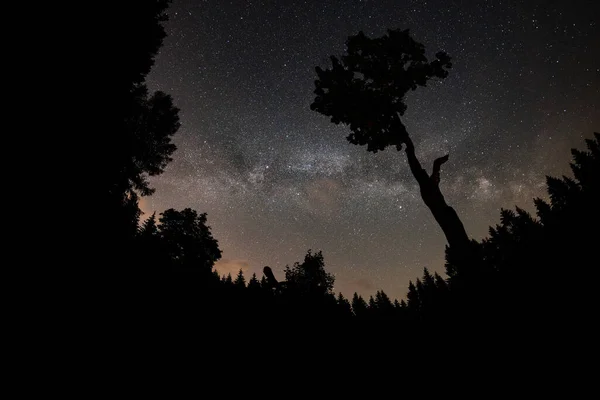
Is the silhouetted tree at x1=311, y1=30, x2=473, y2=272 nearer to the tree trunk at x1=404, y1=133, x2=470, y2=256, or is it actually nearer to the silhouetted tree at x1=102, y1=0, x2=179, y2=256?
the tree trunk at x1=404, y1=133, x2=470, y2=256

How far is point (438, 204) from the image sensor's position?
339 inches

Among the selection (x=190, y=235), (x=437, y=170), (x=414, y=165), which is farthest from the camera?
(x=190, y=235)

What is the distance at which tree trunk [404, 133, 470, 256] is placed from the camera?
809 cm

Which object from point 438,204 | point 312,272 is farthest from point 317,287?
point 312,272

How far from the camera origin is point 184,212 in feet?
111

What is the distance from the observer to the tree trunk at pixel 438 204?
26.5 ft

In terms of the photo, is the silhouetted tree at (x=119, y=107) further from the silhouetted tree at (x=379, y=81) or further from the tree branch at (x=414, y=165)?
the tree branch at (x=414, y=165)

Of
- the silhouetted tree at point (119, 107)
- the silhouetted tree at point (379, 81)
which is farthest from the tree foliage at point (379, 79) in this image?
the silhouetted tree at point (119, 107)

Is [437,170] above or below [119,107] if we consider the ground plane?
above

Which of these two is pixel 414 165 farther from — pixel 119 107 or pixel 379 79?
pixel 119 107

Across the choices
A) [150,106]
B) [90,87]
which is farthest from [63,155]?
[150,106]

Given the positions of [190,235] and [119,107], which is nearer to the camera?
[119,107]

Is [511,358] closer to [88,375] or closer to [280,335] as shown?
[280,335]

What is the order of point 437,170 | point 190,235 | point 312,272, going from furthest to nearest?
point 312,272, point 190,235, point 437,170
